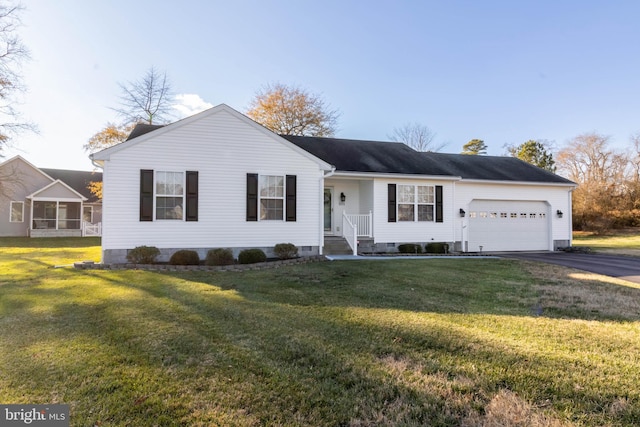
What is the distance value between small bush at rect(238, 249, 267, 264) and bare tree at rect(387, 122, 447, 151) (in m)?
26.5

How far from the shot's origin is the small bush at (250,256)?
989 centimetres

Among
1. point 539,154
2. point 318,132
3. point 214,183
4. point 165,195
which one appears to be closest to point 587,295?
point 214,183

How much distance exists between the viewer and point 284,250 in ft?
34.6

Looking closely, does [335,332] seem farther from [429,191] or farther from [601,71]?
[601,71]

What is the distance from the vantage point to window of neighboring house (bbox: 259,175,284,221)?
36.1 ft

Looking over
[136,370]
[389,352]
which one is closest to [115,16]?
[136,370]

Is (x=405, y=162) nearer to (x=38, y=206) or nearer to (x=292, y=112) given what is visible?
(x=292, y=112)

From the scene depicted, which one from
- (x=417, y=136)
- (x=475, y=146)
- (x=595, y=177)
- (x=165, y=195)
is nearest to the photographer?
(x=165, y=195)

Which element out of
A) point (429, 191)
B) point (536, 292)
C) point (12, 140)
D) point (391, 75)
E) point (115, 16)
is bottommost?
point (536, 292)

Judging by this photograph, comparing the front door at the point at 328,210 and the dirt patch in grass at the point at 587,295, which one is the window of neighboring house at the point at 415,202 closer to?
the front door at the point at 328,210

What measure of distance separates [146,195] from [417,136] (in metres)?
28.9

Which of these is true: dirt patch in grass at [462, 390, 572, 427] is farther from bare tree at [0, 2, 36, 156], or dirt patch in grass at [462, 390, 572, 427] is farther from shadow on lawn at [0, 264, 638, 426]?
bare tree at [0, 2, 36, 156]

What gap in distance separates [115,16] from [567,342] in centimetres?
1448

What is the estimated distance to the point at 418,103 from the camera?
22.2m
